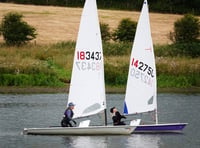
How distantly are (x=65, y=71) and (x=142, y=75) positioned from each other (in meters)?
27.3

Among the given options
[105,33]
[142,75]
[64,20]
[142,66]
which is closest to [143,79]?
[142,75]

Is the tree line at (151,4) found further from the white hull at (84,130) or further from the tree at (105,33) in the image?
the white hull at (84,130)

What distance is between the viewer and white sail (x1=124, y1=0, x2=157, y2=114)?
47094mm

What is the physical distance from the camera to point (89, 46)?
45.8m

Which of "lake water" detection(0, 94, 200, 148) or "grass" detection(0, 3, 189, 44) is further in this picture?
"grass" detection(0, 3, 189, 44)

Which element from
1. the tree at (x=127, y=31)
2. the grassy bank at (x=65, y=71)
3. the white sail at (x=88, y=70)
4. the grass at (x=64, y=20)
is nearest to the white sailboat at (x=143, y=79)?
the white sail at (x=88, y=70)

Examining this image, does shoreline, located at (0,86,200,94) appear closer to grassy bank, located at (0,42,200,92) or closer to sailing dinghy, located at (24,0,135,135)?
grassy bank, located at (0,42,200,92)

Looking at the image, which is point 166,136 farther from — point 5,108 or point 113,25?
point 113,25

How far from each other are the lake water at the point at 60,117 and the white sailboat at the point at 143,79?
571 millimetres

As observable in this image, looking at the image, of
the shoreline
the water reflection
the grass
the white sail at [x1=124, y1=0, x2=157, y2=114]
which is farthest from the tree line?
the water reflection

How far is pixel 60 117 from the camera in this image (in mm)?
55875

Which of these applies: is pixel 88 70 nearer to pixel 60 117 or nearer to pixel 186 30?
pixel 60 117

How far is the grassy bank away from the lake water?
251 centimetres

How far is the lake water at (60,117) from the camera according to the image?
146 feet
